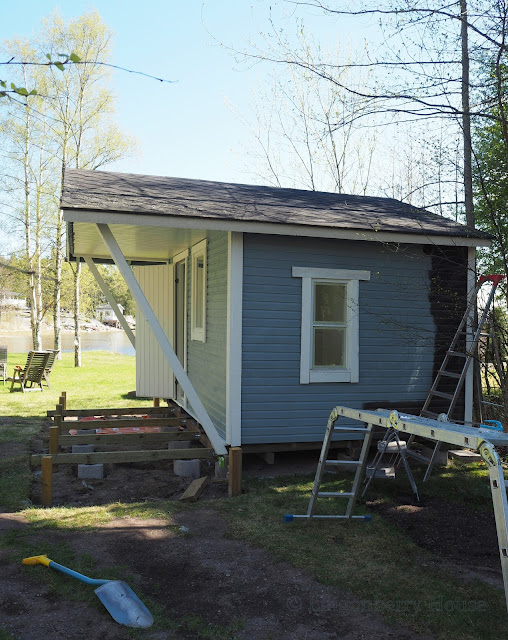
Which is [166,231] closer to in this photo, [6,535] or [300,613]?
[6,535]

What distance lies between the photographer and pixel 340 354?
835 centimetres

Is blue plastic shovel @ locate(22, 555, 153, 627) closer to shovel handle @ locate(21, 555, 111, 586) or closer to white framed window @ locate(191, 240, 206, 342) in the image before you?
shovel handle @ locate(21, 555, 111, 586)

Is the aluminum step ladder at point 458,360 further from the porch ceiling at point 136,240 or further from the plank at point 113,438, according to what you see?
the porch ceiling at point 136,240

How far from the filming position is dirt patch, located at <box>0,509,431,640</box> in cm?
383

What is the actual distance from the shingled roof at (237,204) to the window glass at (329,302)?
0.96 m

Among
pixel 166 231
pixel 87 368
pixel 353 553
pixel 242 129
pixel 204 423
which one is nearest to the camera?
pixel 353 553

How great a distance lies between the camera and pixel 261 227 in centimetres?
739

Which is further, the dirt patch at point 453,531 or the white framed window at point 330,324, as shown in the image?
the white framed window at point 330,324

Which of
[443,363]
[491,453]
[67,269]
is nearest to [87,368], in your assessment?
[67,269]

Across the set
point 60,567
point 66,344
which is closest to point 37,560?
point 60,567

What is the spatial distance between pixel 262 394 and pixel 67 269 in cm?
2387

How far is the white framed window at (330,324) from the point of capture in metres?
8.03

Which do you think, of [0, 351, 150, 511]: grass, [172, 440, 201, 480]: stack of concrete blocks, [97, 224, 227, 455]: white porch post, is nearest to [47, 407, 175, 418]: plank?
[0, 351, 150, 511]: grass

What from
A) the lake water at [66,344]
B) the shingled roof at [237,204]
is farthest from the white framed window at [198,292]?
the lake water at [66,344]
